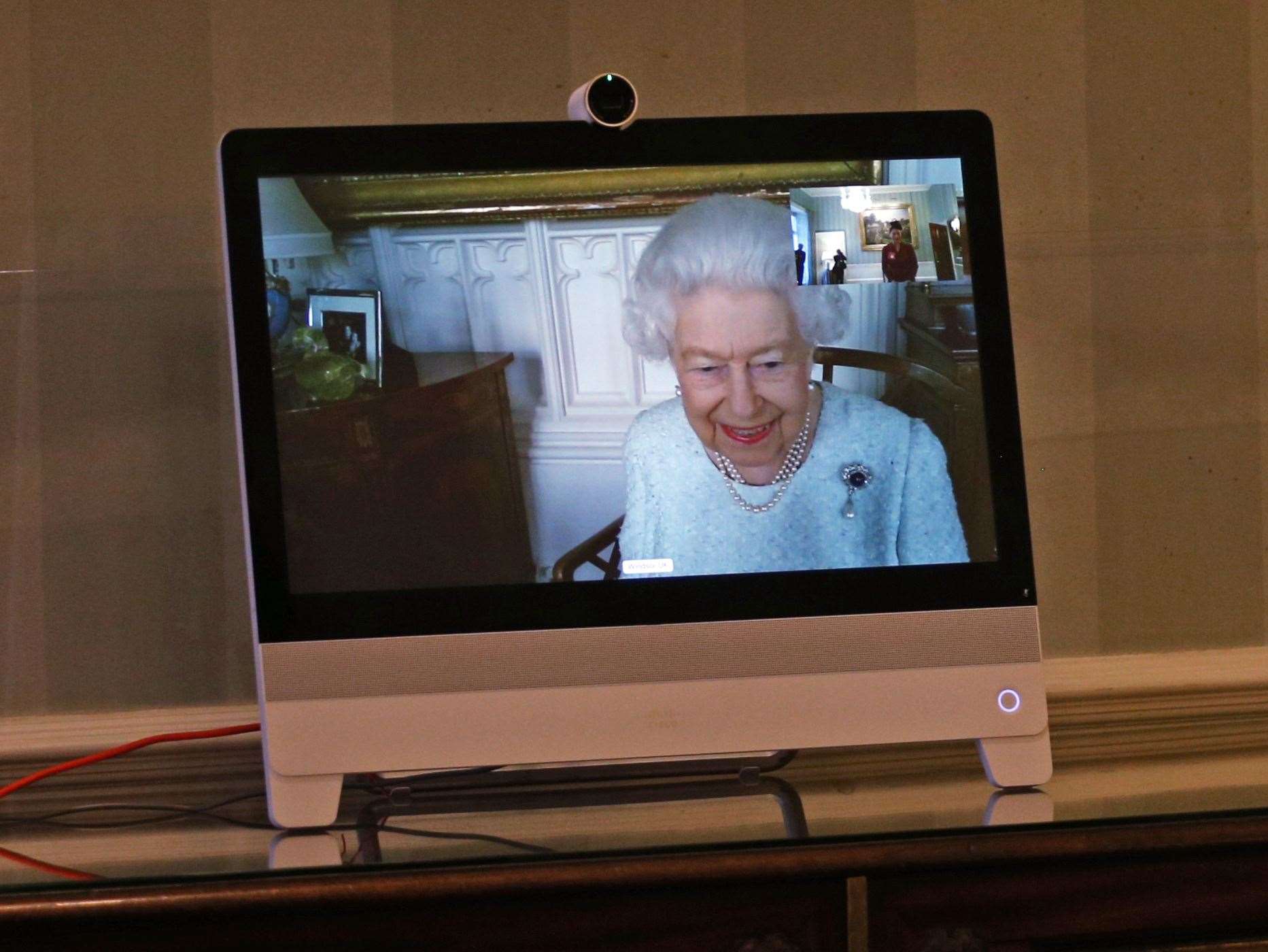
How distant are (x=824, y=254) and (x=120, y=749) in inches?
36.0

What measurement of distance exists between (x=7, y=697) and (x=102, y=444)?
1.03ft

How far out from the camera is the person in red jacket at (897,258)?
1.18 metres

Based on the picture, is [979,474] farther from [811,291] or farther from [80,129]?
[80,129]

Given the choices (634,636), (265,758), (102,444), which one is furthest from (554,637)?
(102,444)

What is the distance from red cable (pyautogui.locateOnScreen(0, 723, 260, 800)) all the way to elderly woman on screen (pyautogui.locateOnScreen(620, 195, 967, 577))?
53 cm

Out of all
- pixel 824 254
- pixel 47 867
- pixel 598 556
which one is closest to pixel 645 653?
pixel 598 556

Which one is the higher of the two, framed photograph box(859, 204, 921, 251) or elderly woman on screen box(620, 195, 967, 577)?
framed photograph box(859, 204, 921, 251)

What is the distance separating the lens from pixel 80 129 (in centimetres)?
142

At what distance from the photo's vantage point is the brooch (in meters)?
1.19

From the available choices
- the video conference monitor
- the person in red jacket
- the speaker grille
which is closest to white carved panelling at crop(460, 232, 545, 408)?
the video conference monitor

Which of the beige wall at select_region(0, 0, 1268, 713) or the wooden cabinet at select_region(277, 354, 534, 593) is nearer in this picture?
the wooden cabinet at select_region(277, 354, 534, 593)

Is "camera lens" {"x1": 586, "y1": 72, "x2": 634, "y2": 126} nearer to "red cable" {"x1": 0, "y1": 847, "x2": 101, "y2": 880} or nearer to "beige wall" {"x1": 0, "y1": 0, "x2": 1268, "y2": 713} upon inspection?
"beige wall" {"x1": 0, "y1": 0, "x2": 1268, "y2": 713}

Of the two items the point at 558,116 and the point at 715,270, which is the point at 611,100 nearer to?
the point at 715,270

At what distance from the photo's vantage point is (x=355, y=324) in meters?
1.13
